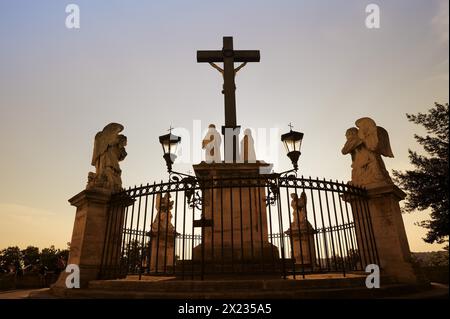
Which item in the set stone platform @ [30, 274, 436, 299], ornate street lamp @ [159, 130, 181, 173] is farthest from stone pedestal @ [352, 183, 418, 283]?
ornate street lamp @ [159, 130, 181, 173]

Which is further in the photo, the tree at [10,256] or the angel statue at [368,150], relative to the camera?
the tree at [10,256]

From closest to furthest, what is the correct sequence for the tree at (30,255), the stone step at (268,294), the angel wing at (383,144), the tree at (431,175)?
1. the stone step at (268,294)
2. the angel wing at (383,144)
3. the tree at (431,175)
4. the tree at (30,255)

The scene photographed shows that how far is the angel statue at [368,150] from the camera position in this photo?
827 centimetres

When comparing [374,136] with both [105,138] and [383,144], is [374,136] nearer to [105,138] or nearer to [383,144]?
[383,144]

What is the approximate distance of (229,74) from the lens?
10.9 m

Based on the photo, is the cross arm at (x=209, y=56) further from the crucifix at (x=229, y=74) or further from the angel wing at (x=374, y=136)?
the angel wing at (x=374, y=136)

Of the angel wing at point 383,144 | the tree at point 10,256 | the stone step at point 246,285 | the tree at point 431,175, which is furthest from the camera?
the tree at point 10,256

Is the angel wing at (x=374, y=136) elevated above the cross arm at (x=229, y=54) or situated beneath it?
situated beneath

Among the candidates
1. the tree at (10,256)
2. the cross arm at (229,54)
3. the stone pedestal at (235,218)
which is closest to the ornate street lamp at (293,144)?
the stone pedestal at (235,218)

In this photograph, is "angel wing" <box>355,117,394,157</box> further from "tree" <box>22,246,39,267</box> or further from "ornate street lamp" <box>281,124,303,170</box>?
"tree" <box>22,246,39,267</box>

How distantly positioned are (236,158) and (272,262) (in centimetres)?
338
